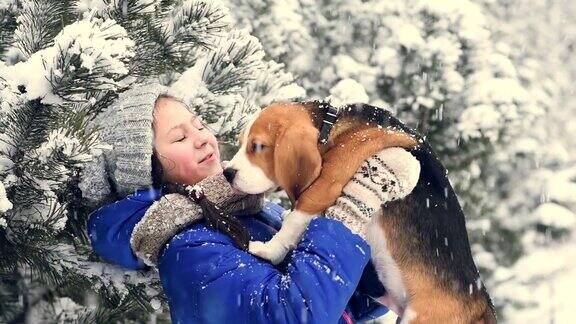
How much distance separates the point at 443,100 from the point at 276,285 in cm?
618

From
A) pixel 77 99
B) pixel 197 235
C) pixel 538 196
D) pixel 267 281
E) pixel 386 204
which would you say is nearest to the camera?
pixel 77 99

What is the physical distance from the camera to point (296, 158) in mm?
1976

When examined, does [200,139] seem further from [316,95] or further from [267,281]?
[316,95]

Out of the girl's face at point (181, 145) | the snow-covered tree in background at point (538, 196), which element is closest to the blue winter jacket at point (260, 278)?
the girl's face at point (181, 145)

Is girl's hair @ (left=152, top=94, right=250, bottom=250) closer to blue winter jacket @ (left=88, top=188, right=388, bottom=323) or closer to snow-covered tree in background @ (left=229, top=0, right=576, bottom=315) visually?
blue winter jacket @ (left=88, top=188, right=388, bottom=323)

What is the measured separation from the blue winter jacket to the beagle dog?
0.51ft

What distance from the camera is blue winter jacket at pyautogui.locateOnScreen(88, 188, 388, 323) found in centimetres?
171

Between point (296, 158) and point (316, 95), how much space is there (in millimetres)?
5823

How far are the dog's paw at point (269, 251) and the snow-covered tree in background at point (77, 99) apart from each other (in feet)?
1.67

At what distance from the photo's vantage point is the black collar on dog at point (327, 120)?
2033 millimetres

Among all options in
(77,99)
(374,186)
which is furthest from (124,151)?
(374,186)

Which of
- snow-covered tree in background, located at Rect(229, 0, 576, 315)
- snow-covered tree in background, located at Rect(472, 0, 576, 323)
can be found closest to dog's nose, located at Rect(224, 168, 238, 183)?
snow-covered tree in background, located at Rect(229, 0, 576, 315)

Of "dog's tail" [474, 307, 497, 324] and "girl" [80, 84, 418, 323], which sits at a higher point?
"girl" [80, 84, 418, 323]

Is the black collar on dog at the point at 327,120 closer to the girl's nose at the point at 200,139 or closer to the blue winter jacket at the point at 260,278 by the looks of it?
the blue winter jacket at the point at 260,278
